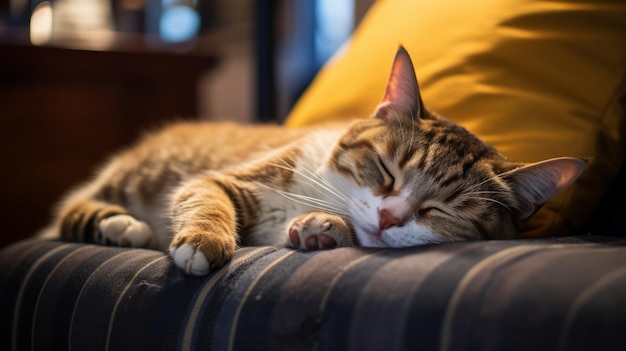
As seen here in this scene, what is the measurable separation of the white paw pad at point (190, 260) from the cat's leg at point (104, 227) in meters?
0.41

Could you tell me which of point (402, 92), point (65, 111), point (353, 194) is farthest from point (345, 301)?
point (65, 111)

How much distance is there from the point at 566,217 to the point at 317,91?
88cm

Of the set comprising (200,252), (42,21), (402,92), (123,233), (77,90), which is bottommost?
(123,233)

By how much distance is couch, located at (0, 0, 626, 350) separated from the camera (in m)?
0.74

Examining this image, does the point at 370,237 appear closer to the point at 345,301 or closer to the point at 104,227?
the point at 345,301

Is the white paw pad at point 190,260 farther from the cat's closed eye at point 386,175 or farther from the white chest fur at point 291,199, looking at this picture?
the cat's closed eye at point 386,175

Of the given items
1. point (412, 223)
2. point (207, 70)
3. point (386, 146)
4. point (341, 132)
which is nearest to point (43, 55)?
point (207, 70)

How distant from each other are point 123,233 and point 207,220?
0.31 meters

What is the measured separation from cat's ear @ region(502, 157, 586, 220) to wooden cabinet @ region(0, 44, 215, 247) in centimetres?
187

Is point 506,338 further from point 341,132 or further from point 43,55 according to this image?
point 43,55

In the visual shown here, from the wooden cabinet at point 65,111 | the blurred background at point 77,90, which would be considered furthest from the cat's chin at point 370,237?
the wooden cabinet at point 65,111

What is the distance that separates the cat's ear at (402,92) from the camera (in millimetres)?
1285

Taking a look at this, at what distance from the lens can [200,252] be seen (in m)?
1.03

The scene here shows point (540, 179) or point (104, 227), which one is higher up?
point (540, 179)
